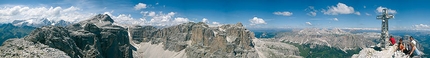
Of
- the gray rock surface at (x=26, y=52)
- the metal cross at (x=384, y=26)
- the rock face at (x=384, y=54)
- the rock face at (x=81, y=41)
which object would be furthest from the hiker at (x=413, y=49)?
the rock face at (x=81, y=41)

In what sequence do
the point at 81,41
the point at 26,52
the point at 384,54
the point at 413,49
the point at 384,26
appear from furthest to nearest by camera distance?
the point at 81,41 < the point at 384,26 < the point at 26,52 < the point at 384,54 < the point at 413,49

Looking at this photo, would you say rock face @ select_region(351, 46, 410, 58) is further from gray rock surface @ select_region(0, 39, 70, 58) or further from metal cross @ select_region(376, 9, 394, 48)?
gray rock surface @ select_region(0, 39, 70, 58)

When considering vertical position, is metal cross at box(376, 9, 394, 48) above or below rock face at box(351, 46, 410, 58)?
above

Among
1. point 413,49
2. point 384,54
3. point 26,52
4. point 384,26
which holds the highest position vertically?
point 384,26

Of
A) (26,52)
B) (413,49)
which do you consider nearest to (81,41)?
(26,52)

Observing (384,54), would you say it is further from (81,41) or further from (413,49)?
(81,41)

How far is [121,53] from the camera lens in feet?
307

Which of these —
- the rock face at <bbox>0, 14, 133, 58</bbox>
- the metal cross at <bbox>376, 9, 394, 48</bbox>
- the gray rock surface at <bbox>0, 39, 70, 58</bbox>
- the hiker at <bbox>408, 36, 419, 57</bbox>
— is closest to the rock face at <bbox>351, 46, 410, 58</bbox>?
the hiker at <bbox>408, 36, 419, 57</bbox>

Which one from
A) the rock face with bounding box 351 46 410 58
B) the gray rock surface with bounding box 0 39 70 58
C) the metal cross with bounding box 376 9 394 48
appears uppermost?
the metal cross with bounding box 376 9 394 48

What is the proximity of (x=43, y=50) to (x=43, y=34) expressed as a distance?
48.6ft

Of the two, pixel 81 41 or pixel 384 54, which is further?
pixel 81 41

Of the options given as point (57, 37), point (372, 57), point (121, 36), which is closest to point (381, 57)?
point (372, 57)

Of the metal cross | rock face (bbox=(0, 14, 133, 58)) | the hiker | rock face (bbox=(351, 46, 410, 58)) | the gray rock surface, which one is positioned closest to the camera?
the hiker

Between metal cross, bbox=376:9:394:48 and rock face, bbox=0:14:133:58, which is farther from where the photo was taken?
rock face, bbox=0:14:133:58
